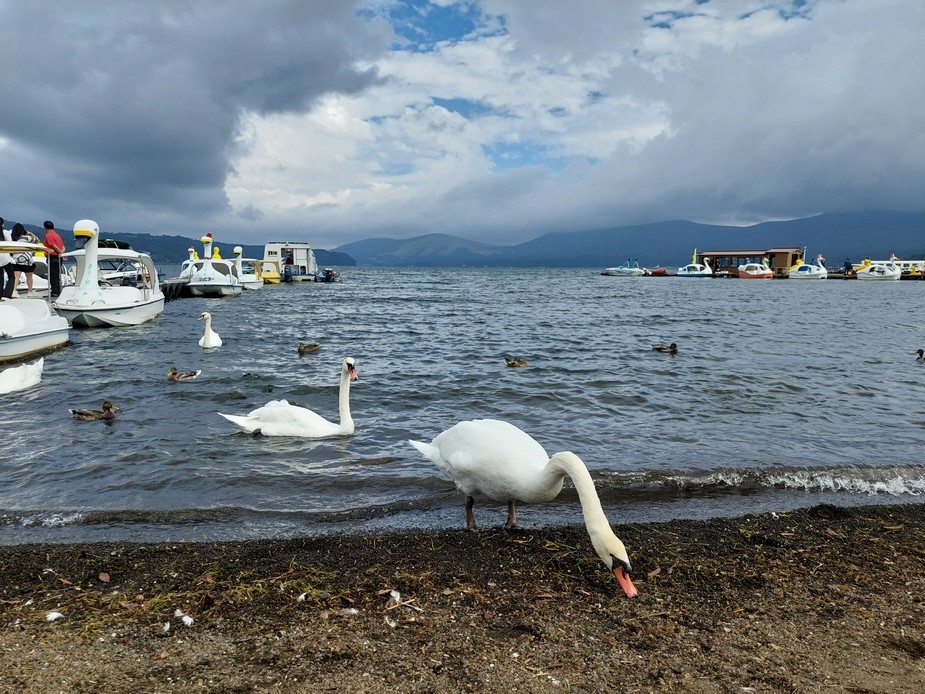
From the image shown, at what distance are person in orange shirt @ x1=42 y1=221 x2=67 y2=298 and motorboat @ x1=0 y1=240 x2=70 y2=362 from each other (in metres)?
6.24

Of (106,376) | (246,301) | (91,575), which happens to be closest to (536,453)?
(91,575)

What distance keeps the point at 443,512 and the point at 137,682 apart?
370 centimetres

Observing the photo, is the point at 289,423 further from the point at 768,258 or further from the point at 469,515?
the point at 768,258

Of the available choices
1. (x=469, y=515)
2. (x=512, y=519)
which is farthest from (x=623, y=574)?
(x=469, y=515)

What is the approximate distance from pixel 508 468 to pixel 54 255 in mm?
24749

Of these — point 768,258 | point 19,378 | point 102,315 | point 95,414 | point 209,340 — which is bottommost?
point 95,414

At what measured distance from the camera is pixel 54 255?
76.2 feet

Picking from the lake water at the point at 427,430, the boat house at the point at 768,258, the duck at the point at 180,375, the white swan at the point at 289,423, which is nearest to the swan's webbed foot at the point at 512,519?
the lake water at the point at 427,430

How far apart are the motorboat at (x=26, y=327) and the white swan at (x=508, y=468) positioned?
1384cm

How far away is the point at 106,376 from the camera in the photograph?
13945 mm

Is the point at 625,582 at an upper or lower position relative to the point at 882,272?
lower

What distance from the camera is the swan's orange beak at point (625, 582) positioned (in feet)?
12.2

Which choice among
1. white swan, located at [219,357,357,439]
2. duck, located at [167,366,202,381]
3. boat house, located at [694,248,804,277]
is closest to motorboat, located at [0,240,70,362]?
duck, located at [167,366,202,381]

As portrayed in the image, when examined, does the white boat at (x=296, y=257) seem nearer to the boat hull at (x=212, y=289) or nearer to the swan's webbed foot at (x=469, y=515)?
the boat hull at (x=212, y=289)
